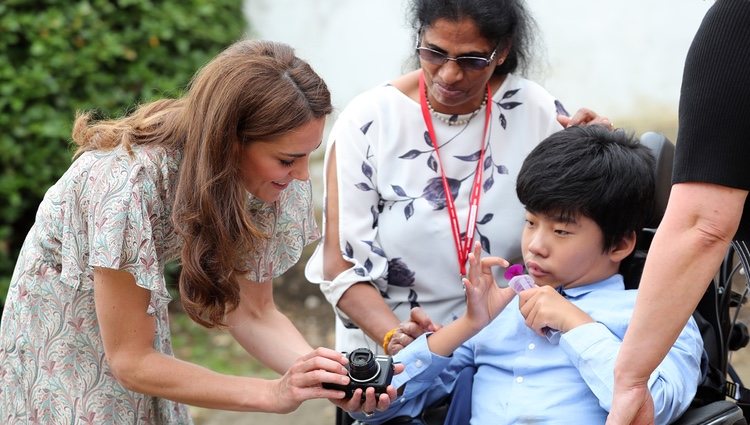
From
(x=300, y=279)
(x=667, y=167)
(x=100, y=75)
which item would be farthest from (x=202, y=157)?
(x=300, y=279)

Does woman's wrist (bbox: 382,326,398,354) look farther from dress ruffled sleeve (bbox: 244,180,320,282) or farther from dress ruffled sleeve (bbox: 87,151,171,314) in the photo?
dress ruffled sleeve (bbox: 87,151,171,314)

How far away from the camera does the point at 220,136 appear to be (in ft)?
7.51

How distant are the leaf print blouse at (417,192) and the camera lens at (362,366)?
635mm

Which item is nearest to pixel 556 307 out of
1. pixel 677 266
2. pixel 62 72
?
pixel 677 266

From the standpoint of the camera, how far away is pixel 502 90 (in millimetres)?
3125

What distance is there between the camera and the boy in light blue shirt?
8.34 ft

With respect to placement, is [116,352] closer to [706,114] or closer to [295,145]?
[295,145]

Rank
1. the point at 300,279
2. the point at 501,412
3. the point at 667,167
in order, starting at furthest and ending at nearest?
1. the point at 300,279
2. the point at 667,167
3. the point at 501,412

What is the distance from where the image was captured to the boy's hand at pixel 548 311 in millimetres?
2520

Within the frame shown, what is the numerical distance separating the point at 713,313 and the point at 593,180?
0.52 m

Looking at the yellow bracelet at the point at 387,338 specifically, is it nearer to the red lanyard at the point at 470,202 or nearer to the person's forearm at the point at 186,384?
the red lanyard at the point at 470,202

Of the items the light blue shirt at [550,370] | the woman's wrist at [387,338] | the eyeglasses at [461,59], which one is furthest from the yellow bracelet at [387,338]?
the eyeglasses at [461,59]

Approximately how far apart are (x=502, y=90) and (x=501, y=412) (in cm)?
101

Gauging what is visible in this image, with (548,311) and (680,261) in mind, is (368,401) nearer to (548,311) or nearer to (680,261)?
(548,311)
